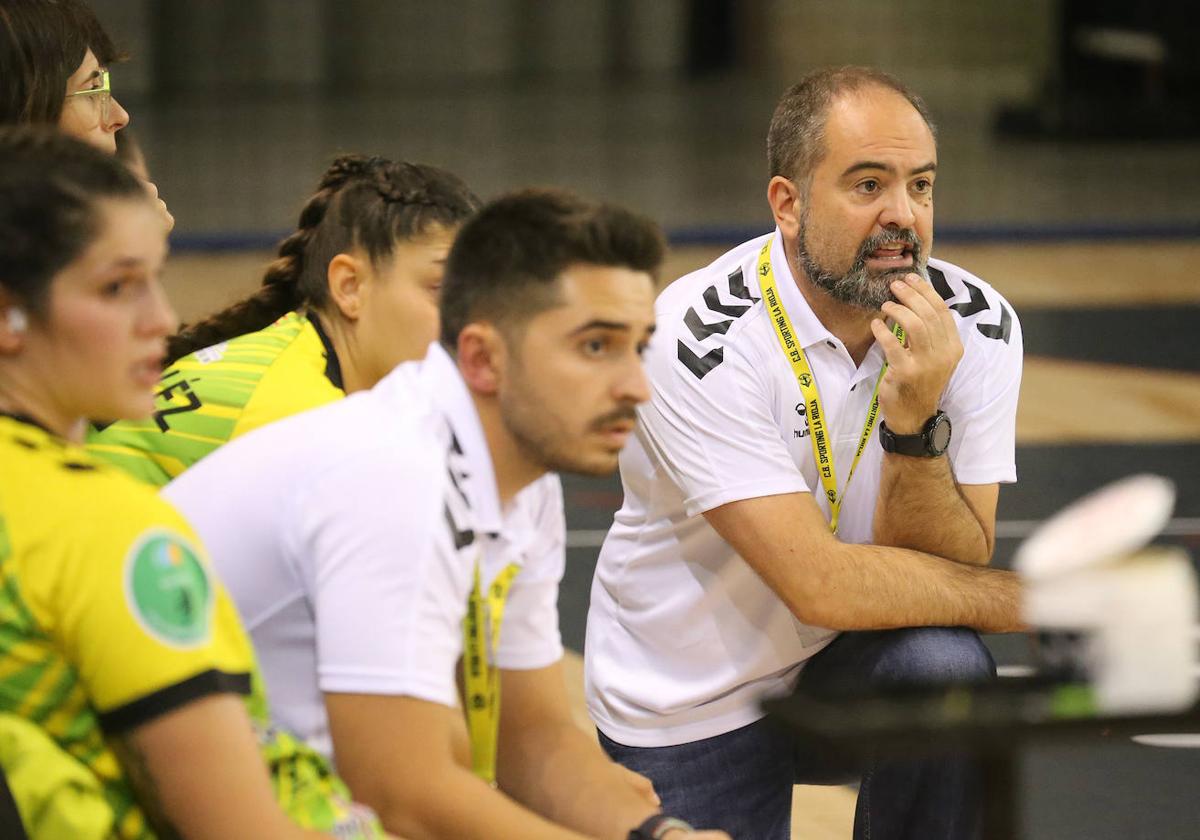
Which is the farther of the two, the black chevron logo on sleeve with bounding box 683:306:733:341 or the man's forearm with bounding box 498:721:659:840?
the black chevron logo on sleeve with bounding box 683:306:733:341

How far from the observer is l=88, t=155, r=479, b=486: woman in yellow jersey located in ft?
9.25

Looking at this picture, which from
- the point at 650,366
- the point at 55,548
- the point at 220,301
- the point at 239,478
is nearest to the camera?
the point at 55,548

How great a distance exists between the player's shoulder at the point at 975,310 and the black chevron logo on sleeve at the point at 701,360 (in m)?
0.45

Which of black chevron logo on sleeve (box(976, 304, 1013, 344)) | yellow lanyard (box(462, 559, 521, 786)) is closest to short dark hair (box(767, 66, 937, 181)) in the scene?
black chevron logo on sleeve (box(976, 304, 1013, 344))

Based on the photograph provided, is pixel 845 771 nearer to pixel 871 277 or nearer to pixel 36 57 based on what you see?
pixel 871 277

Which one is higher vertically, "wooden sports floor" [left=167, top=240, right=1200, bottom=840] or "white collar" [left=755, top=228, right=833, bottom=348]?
"white collar" [left=755, top=228, right=833, bottom=348]

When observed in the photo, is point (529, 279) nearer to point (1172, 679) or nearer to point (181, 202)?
point (1172, 679)

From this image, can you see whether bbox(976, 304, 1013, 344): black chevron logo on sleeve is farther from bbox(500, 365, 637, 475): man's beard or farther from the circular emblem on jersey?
the circular emblem on jersey

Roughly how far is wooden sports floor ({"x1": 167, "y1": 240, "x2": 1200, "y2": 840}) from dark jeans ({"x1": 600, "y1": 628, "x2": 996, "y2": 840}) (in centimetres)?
37

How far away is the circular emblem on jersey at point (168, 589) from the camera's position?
1776mm

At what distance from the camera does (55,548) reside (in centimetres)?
178

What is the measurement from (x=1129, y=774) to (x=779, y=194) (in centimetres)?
176

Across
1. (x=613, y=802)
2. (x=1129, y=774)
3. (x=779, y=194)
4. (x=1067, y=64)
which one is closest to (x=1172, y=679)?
(x=613, y=802)

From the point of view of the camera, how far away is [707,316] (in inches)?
127
